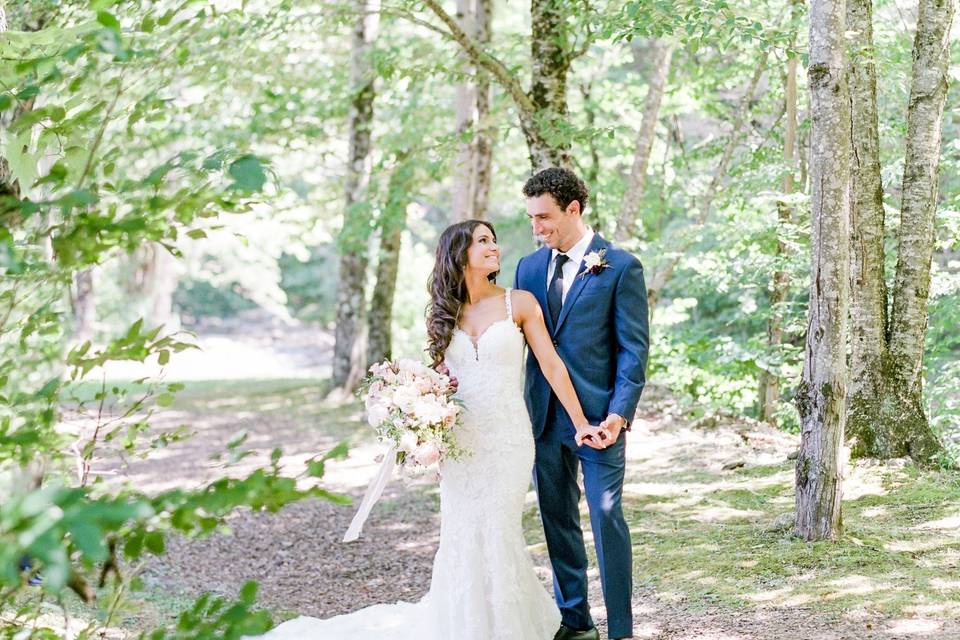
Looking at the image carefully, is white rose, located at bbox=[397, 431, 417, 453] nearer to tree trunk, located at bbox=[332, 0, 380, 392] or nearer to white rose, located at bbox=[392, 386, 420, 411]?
white rose, located at bbox=[392, 386, 420, 411]

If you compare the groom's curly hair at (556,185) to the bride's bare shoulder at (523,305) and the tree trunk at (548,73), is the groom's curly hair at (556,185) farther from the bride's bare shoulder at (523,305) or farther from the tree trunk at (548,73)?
the tree trunk at (548,73)

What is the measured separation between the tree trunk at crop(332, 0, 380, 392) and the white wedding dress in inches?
267

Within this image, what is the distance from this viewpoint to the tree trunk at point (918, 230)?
6426 mm

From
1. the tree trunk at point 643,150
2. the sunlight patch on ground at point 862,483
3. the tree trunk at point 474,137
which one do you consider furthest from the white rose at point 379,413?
the tree trunk at point 474,137

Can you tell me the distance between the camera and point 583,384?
4.23 metres

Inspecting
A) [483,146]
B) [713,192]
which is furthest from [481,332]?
[483,146]

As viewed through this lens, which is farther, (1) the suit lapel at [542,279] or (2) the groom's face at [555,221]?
(1) the suit lapel at [542,279]

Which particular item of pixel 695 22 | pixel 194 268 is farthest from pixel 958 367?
pixel 194 268

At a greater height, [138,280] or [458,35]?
[458,35]

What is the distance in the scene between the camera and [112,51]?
1.56 meters

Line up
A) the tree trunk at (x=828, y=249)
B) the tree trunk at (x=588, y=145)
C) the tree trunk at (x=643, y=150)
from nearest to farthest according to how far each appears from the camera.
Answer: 1. the tree trunk at (x=828, y=249)
2. the tree trunk at (x=643, y=150)
3. the tree trunk at (x=588, y=145)

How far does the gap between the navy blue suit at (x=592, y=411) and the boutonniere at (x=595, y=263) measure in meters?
0.01

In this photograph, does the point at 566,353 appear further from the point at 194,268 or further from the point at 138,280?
the point at 194,268

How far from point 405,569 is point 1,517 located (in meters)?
5.55
